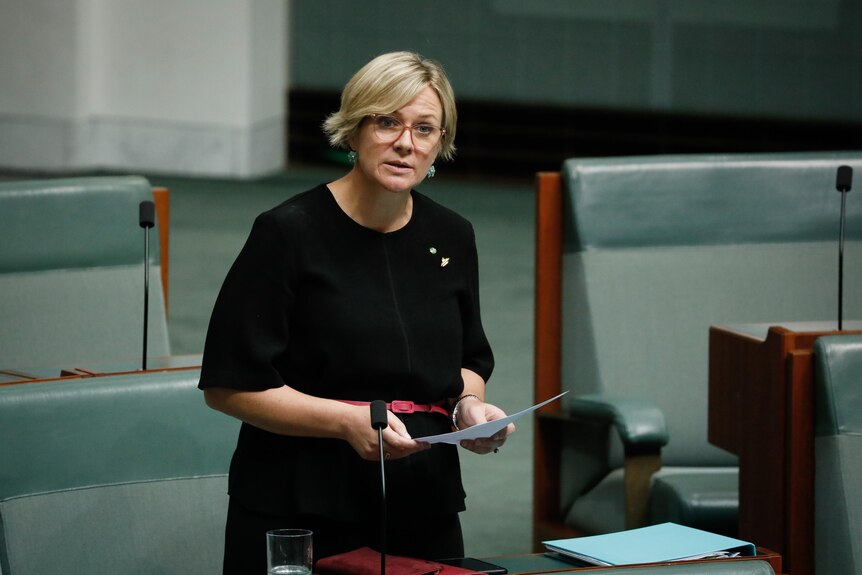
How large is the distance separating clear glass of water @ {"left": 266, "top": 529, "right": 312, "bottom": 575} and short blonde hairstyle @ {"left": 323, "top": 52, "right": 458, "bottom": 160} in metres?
0.56

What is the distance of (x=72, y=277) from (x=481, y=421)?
5.25 feet

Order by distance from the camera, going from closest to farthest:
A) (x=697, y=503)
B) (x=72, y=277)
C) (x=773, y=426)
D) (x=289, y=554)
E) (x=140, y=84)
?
1. (x=289, y=554)
2. (x=773, y=426)
3. (x=697, y=503)
4. (x=72, y=277)
5. (x=140, y=84)

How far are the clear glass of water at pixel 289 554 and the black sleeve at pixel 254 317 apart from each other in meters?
0.24

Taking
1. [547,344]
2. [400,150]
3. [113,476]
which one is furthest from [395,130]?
[547,344]

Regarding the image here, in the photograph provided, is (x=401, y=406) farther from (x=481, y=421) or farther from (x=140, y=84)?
(x=140, y=84)

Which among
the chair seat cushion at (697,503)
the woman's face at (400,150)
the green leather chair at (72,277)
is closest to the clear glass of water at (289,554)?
the woman's face at (400,150)

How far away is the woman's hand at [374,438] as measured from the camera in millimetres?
1743

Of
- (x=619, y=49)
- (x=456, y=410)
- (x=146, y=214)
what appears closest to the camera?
(x=456, y=410)

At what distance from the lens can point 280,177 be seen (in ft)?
32.1

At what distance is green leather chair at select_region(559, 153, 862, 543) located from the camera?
3334mm


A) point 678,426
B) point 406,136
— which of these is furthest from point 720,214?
point 406,136

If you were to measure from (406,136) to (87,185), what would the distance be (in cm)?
159

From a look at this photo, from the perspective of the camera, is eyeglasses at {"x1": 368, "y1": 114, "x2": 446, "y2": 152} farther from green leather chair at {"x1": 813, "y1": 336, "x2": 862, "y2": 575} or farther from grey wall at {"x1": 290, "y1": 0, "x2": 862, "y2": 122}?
grey wall at {"x1": 290, "y1": 0, "x2": 862, "y2": 122}

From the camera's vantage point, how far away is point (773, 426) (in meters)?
2.57
